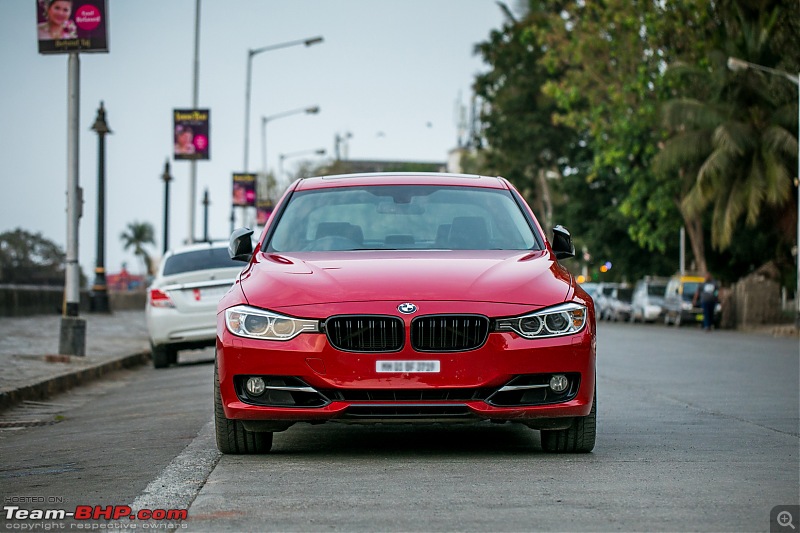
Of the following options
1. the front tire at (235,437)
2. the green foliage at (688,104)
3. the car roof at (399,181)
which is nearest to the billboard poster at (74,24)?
the car roof at (399,181)

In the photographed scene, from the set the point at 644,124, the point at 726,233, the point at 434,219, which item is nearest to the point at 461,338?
the point at 434,219

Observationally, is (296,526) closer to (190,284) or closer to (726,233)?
(190,284)

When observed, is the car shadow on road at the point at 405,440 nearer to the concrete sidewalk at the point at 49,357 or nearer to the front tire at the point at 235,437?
the front tire at the point at 235,437

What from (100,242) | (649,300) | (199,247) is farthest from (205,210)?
(199,247)

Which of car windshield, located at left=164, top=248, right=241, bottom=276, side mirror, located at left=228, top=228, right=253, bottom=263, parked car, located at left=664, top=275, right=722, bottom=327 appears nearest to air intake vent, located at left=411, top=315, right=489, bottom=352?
side mirror, located at left=228, top=228, right=253, bottom=263

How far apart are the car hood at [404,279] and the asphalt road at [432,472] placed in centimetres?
92

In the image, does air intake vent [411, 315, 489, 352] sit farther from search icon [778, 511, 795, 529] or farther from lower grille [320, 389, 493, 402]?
search icon [778, 511, 795, 529]

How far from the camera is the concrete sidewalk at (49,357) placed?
547 inches

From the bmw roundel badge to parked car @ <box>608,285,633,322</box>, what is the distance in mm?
49854

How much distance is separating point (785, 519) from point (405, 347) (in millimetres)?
2332

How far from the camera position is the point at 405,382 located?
287 inches

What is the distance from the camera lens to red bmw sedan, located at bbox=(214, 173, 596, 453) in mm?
7332

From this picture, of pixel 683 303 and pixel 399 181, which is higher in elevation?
pixel 399 181

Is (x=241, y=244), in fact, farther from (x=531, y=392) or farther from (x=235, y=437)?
(x=531, y=392)
